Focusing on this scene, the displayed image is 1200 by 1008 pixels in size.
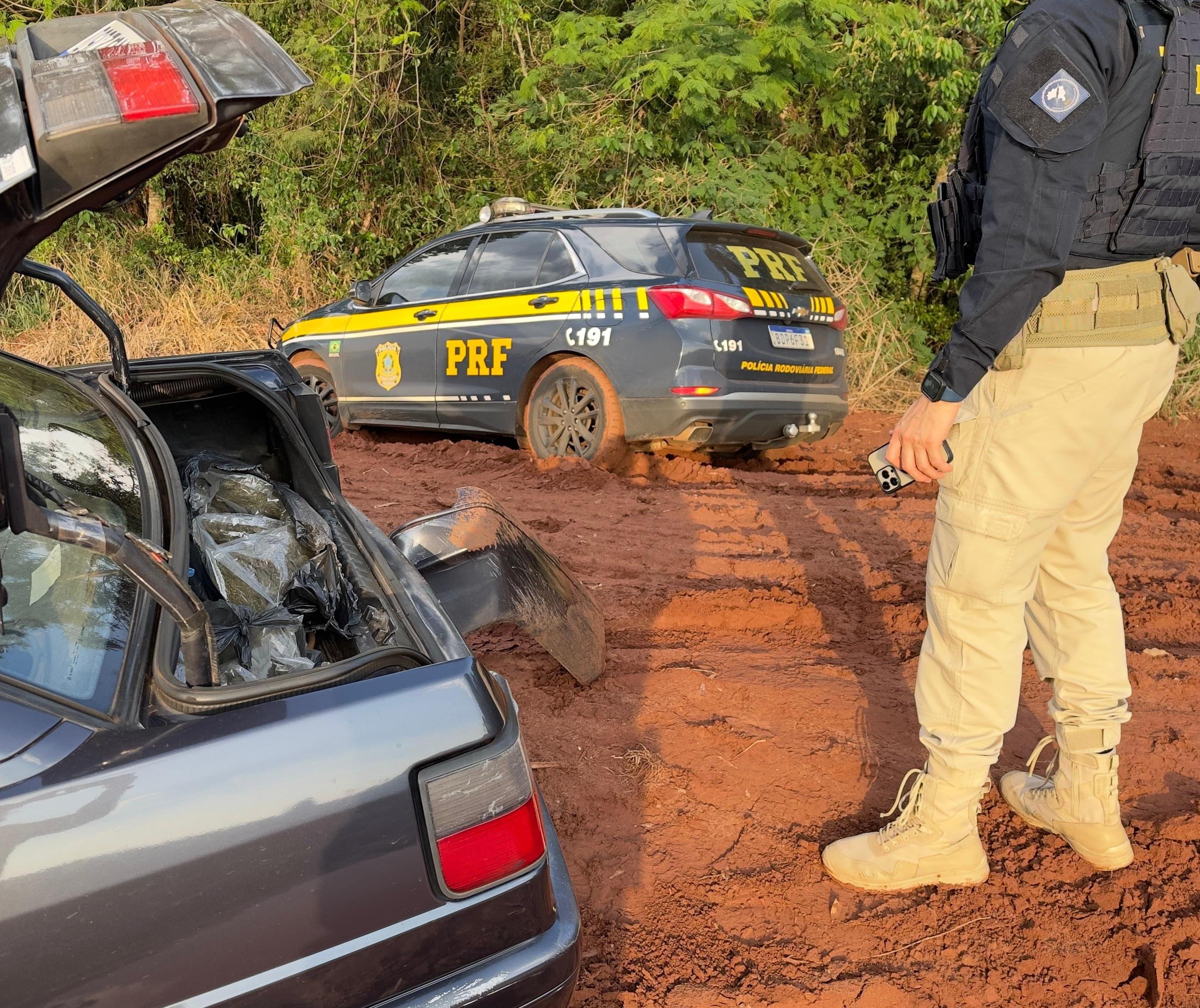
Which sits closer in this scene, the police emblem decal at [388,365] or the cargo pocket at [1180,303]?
the cargo pocket at [1180,303]

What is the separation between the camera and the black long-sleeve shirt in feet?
6.52

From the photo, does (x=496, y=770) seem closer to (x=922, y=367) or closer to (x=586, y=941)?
(x=586, y=941)

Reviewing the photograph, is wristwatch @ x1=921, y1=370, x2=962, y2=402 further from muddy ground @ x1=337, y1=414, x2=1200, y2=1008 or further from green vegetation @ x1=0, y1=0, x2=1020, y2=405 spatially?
green vegetation @ x1=0, y1=0, x2=1020, y2=405

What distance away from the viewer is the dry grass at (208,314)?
10586 millimetres

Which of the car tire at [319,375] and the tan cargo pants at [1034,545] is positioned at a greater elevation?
the tan cargo pants at [1034,545]

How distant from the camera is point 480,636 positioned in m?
3.93

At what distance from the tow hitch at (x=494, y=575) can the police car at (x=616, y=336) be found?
302 cm

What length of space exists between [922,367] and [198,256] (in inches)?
402

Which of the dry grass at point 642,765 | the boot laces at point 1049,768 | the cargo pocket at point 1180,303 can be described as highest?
the cargo pocket at point 1180,303

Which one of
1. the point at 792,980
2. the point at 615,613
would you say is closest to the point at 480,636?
the point at 615,613

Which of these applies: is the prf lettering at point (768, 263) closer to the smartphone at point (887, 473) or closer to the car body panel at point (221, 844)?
the smartphone at point (887, 473)

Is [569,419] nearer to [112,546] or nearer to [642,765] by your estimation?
[642,765]

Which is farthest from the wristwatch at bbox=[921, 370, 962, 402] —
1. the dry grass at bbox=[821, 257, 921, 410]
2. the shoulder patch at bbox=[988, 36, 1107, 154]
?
the dry grass at bbox=[821, 257, 921, 410]

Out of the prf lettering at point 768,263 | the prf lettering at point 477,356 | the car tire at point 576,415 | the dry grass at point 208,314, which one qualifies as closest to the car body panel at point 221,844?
the car tire at point 576,415
